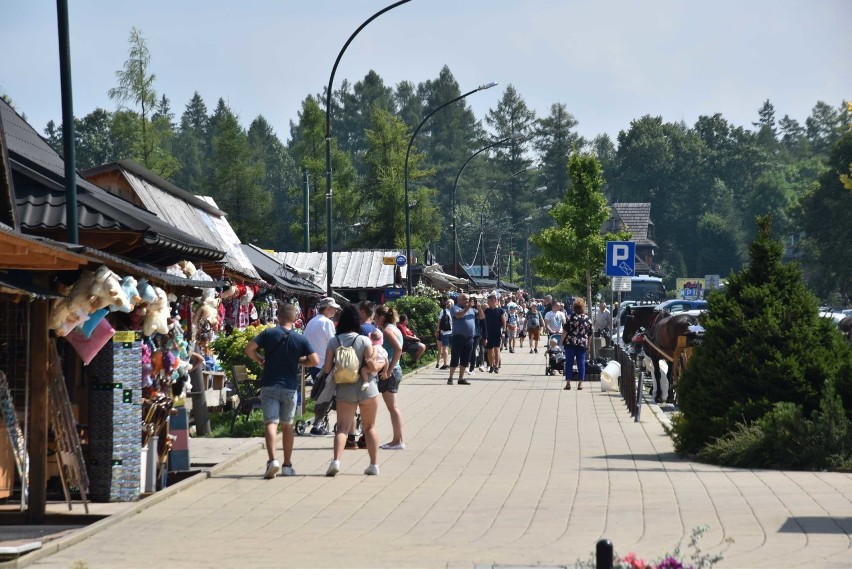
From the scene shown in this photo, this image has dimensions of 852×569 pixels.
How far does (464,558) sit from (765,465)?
20.5 feet

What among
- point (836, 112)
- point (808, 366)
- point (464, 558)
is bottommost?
point (464, 558)

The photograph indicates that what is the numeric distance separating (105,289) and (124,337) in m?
0.97

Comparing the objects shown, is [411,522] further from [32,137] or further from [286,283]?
[286,283]

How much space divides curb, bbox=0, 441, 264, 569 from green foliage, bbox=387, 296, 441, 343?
75.9 feet

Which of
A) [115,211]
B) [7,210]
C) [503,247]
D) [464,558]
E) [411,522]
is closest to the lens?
[464,558]

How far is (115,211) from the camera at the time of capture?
1441 centimetres

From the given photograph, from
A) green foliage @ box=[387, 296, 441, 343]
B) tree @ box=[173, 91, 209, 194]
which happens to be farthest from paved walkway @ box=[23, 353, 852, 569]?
tree @ box=[173, 91, 209, 194]

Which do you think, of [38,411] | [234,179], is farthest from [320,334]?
[234,179]

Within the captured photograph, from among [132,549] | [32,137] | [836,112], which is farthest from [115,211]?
[836,112]

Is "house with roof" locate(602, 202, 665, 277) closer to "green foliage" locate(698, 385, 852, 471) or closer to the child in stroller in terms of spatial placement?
the child in stroller

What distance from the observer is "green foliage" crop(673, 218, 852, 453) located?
603 inches

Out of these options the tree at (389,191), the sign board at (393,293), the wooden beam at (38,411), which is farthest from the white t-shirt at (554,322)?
the tree at (389,191)

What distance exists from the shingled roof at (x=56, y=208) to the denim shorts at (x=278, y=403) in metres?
1.88

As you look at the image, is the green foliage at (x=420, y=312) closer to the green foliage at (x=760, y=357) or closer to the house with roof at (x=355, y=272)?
the house with roof at (x=355, y=272)
